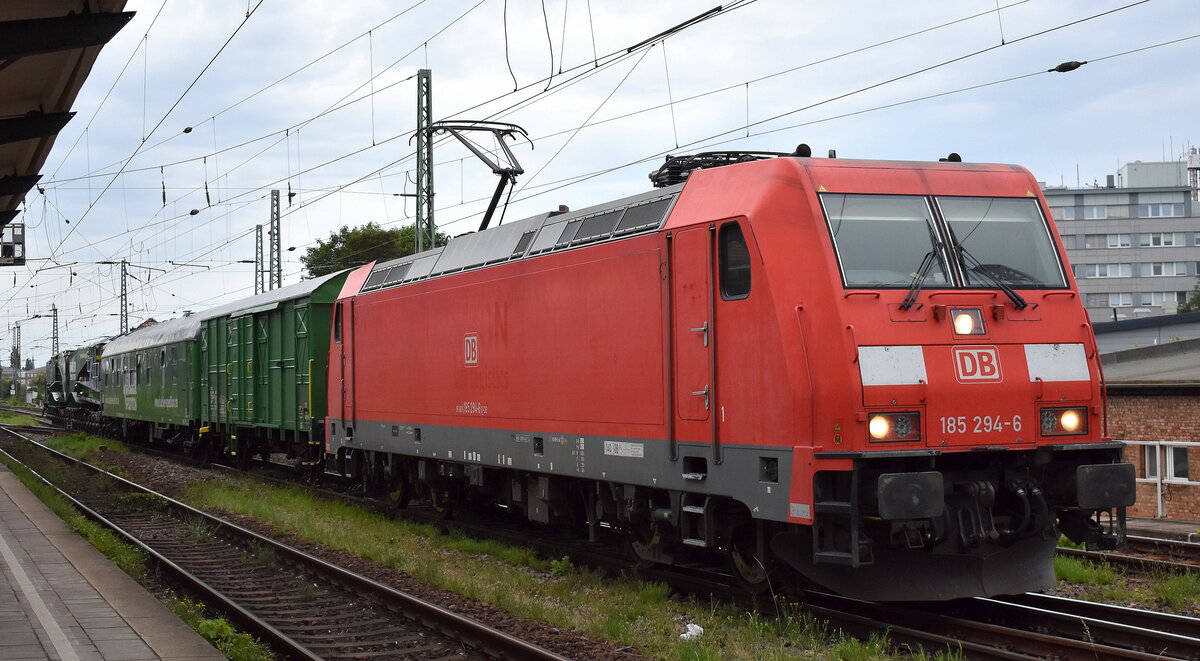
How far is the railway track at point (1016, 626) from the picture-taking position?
7285 millimetres

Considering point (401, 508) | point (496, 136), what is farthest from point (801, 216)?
point (401, 508)

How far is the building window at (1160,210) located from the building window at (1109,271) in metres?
4.06

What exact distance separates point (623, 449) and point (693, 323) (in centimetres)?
162

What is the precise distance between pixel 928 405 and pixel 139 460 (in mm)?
26270

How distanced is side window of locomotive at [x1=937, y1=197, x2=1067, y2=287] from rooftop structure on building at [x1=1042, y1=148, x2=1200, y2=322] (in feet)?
265

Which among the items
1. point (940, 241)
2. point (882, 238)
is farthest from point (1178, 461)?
point (882, 238)

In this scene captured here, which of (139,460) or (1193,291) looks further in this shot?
(1193,291)

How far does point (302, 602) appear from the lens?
10594mm

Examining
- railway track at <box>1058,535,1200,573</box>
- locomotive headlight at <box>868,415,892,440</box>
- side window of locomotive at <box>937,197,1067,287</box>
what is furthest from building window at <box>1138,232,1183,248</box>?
locomotive headlight at <box>868,415,892,440</box>

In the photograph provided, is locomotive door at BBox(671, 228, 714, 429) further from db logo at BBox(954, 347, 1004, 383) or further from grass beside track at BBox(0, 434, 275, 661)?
grass beside track at BBox(0, 434, 275, 661)

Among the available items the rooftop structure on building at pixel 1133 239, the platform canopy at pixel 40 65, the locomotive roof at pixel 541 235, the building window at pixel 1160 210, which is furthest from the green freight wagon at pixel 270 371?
the building window at pixel 1160 210

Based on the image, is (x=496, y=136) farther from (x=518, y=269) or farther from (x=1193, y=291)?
(x=1193, y=291)

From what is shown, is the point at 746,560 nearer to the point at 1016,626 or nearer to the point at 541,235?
the point at 1016,626

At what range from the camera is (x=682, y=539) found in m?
9.52
